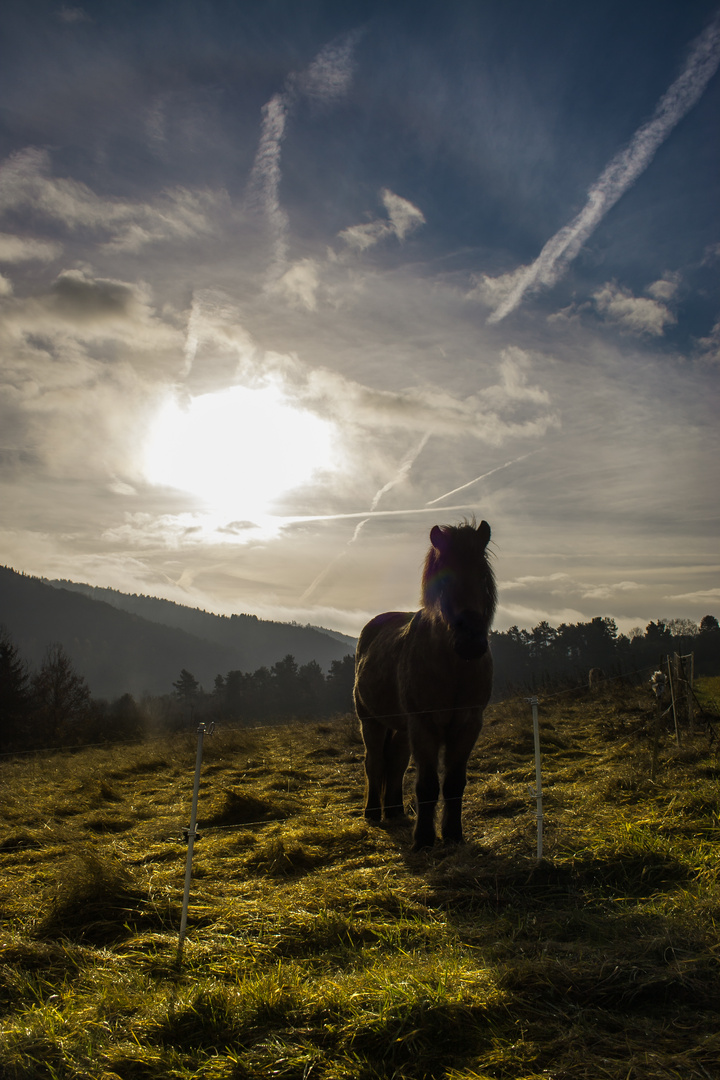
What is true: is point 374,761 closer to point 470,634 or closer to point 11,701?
point 470,634

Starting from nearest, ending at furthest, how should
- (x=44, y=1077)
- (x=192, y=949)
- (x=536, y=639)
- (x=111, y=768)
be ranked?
(x=44, y=1077) < (x=192, y=949) < (x=111, y=768) < (x=536, y=639)

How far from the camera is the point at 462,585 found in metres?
4.98

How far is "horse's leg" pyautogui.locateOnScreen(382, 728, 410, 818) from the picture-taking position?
22.5ft

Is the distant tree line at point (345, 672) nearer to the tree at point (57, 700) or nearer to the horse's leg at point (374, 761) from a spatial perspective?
the tree at point (57, 700)

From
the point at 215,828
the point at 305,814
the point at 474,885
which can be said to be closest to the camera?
the point at 474,885

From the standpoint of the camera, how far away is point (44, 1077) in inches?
83.7

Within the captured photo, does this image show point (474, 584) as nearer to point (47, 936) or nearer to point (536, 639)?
point (47, 936)

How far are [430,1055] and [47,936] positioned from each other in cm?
268

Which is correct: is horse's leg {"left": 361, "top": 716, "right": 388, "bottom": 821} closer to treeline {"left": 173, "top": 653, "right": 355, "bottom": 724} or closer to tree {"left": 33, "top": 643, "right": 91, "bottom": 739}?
tree {"left": 33, "top": 643, "right": 91, "bottom": 739}

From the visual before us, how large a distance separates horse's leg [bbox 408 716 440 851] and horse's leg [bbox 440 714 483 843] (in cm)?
11

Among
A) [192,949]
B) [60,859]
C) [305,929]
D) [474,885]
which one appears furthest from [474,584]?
[60,859]

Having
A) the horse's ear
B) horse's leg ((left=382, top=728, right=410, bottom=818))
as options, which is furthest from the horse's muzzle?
horse's leg ((left=382, top=728, right=410, bottom=818))

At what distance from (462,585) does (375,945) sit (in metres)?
2.75

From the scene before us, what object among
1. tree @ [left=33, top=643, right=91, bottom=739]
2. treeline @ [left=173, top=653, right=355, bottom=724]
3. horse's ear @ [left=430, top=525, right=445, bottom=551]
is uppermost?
horse's ear @ [left=430, top=525, right=445, bottom=551]
